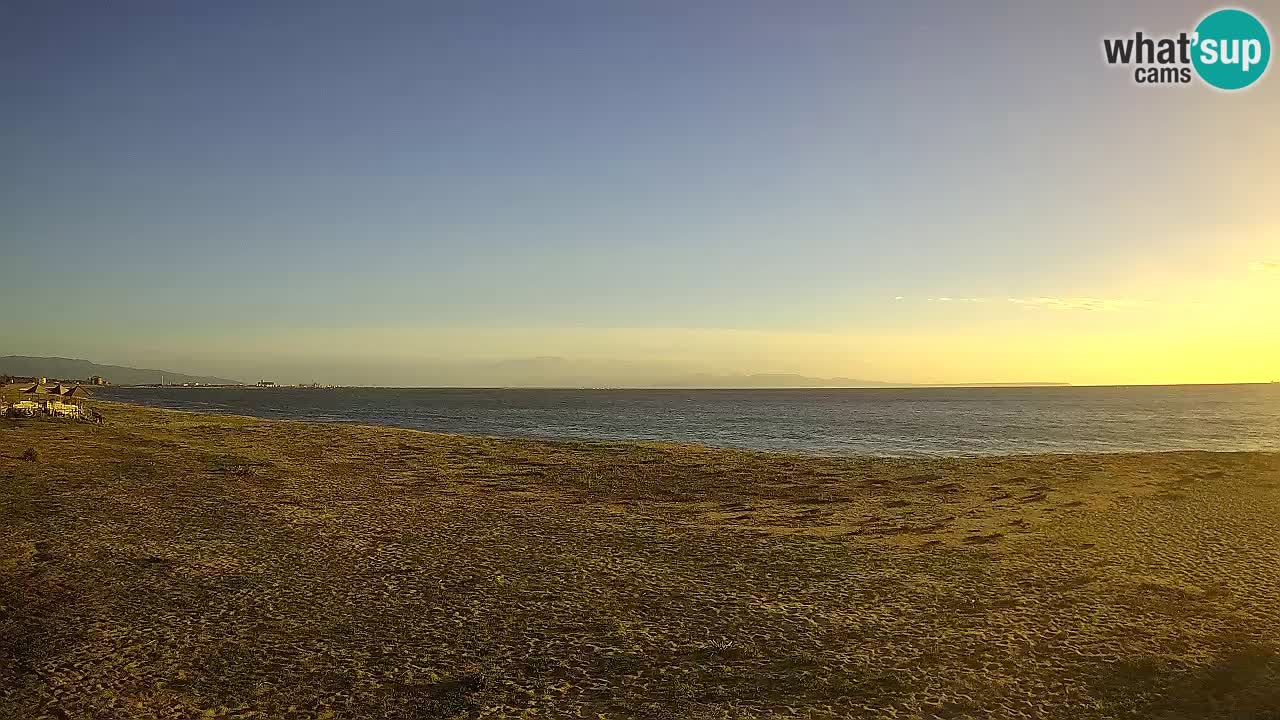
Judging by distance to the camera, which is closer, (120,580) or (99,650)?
(99,650)

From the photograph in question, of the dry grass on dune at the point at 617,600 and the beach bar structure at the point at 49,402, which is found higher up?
the beach bar structure at the point at 49,402

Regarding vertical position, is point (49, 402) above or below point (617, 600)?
above

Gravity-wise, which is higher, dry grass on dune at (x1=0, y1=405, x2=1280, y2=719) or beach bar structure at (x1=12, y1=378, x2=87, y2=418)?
beach bar structure at (x1=12, y1=378, x2=87, y2=418)

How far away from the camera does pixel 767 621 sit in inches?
519

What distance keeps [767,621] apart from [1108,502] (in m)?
19.9

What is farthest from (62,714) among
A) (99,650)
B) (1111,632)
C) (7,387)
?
(7,387)

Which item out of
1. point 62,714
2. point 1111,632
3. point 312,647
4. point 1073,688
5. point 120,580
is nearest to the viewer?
point 62,714

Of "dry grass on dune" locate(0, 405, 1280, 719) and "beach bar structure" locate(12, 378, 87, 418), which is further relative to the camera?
"beach bar structure" locate(12, 378, 87, 418)

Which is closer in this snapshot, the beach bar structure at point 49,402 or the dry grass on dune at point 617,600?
the dry grass on dune at point 617,600

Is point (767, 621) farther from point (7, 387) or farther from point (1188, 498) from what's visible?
point (7, 387)

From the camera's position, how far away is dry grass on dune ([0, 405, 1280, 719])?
33.4 feet

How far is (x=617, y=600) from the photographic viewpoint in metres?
14.3

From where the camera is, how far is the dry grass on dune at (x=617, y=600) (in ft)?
33.4

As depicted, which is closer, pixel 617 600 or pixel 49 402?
pixel 617 600
